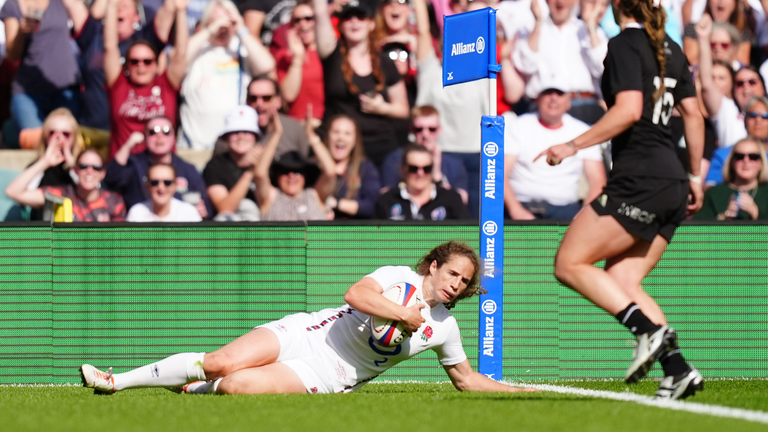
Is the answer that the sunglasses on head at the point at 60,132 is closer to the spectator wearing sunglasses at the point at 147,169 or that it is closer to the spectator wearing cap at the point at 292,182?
the spectator wearing sunglasses at the point at 147,169

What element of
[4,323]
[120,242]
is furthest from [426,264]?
[4,323]

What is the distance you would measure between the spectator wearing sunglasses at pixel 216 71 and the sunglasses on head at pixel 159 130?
24.6 inches

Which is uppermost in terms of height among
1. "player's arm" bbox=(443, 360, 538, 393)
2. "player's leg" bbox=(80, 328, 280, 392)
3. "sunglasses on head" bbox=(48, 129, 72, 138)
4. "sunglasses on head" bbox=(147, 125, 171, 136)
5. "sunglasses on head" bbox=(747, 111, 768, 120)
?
"sunglasses on head" bbox=(747, 111, 768, 120)

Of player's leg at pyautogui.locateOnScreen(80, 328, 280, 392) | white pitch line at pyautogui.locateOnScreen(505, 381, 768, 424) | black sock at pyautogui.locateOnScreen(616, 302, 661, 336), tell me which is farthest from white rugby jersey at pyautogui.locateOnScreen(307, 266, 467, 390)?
black sock at pyautogui.locateOnScreen(616, 302, 661, 336)

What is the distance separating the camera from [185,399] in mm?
5191

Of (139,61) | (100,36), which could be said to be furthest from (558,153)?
(100,36)

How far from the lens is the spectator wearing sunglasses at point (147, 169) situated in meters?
9.84

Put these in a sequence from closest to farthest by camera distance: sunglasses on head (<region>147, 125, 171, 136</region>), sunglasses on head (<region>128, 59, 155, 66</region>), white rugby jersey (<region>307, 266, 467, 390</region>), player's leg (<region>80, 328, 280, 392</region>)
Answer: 1. player's leg (<region>80, 328, 280, 392</region>)
2. white rugby jersey (<region>307, 266, 467, 390</region>)
3. sunglasses on head (<region>147, 125, 171, 136</region>)
4. sunglasses on head (<region>128, 59, 155, 66</region>)

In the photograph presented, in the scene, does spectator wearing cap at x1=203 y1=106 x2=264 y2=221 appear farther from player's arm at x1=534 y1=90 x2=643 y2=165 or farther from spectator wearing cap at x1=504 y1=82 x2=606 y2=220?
player's arm at x1=534 y1=90 x2=643 y2=165

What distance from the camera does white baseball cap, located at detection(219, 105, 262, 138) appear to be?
10.1 metres

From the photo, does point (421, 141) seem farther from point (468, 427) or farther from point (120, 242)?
point (468, 427)

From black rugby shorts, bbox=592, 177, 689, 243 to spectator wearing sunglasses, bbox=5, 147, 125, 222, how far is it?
6.15m

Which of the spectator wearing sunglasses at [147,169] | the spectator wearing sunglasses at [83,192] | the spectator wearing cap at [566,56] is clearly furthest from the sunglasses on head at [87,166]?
the spectator wearing cap at [566,56]

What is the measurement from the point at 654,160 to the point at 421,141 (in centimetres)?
561
